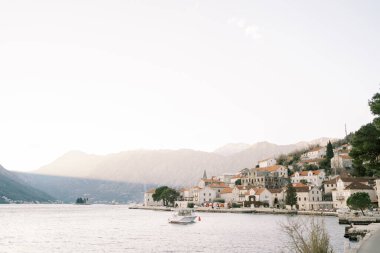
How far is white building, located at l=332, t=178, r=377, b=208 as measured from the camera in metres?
93.0

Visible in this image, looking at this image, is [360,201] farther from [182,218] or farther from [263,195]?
[263,195]

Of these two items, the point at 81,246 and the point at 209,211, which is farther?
the point at 209,211

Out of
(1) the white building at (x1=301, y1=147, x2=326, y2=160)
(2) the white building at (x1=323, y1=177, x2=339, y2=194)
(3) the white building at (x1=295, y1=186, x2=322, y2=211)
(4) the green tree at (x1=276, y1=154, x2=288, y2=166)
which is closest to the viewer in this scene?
(3) the white building at (x1=295, y1=186, x2=322, y2=211)

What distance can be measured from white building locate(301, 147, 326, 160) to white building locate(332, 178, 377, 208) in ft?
184

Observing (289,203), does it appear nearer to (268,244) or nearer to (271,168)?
(271,168)

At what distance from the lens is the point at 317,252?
59.8 ft

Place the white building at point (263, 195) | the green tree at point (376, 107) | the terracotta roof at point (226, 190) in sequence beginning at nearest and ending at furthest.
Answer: the green tree at point (376, 107) → the white building at point (263, 195) → the terracotta roof at point (226, 190)

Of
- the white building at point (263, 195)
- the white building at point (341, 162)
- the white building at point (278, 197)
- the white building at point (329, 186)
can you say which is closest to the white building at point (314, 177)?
the white building at point (341, 162)

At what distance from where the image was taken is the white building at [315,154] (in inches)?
6235

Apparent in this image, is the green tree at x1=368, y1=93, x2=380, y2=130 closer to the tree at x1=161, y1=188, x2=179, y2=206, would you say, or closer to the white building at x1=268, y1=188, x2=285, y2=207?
the white building at x1=268, y1=188, x2=285, y2=207

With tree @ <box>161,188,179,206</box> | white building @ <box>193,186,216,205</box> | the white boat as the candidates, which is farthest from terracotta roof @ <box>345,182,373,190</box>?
tree @ <box>161,188,179,206</box>

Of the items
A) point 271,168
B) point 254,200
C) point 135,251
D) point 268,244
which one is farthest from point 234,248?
point 271,168

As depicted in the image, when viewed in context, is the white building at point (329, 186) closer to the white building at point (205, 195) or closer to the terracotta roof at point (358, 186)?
the terracotta roof at point (358, 186)

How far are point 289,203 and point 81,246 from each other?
78472 mm
